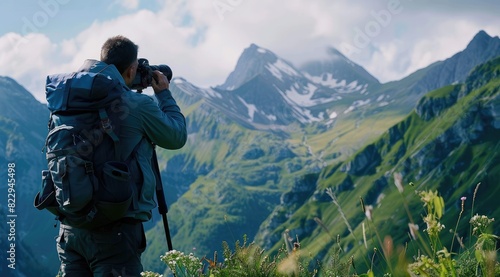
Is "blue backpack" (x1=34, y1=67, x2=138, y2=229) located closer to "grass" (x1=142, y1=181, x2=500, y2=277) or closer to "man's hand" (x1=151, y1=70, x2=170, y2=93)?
"man's hand" (x1=151, y1=70, x2=170, y2=93)

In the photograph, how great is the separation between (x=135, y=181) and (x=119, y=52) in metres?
1.13

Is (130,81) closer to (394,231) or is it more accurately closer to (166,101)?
(166,101)

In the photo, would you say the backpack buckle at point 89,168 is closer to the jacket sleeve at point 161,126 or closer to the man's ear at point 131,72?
the jacket sleeve at point 161,126

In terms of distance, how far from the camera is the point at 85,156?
176 inches

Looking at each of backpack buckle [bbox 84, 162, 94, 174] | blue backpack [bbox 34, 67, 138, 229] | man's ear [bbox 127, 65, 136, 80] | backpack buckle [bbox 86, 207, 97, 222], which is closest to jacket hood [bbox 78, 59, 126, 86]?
blue backpack [bbox 34, 67, 138, 229]

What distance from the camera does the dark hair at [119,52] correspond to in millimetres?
5039

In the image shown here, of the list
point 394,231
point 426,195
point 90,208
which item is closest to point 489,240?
point 426,195

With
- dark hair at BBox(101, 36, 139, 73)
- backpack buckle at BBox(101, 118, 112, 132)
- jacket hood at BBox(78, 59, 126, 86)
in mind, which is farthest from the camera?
dark hair at BBox(101, 36, 139, 73)

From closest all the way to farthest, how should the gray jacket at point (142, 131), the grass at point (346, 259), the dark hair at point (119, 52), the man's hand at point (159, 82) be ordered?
the grass at point (346, 259), the gray jacket at point (142, 131), the dark hair at point (119, 52), the man's hand at point (159, 82)

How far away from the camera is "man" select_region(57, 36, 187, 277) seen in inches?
179

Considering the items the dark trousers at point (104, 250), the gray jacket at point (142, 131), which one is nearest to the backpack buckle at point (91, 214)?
the dark trousers at point (104, 250)

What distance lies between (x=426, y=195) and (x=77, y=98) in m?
3.19

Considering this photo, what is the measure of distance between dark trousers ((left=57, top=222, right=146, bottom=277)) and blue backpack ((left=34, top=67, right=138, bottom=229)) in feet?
0.32

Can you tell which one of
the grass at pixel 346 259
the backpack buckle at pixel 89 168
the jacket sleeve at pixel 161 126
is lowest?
the grass at pixel 346 259
